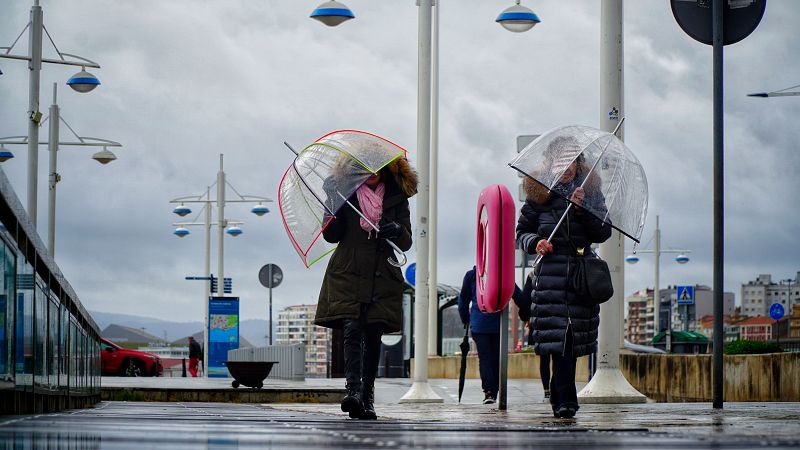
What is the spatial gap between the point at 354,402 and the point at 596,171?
259cm

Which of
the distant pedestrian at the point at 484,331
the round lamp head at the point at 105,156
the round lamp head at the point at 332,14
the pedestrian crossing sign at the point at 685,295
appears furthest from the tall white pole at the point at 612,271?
the pedestrian crossing sign at the point at 685,295

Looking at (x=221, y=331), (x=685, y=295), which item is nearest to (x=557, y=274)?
(x=221, y=331)

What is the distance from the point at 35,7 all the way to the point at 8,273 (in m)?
19.0

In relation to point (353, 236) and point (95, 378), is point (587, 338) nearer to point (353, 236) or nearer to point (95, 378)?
point (353, 236)

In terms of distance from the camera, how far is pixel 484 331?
648 inches

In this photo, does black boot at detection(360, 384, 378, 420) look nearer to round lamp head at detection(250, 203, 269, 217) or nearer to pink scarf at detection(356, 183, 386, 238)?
pink scarf at detection(356, 183, 386, 238)

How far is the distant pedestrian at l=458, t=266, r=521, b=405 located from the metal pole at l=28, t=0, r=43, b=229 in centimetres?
1039

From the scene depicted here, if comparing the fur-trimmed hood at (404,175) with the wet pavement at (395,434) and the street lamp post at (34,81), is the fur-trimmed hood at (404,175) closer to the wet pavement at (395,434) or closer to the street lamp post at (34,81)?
the wet pavement at (395,434)

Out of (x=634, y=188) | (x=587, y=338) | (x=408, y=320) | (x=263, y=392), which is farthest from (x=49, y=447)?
(x=408, y=320)

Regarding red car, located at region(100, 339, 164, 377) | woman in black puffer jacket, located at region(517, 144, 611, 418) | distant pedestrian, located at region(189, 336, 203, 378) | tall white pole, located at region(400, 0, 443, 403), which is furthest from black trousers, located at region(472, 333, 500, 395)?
distant pedestrian, located at region(189, 336, 203, 378)

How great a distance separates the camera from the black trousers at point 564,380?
10281mm

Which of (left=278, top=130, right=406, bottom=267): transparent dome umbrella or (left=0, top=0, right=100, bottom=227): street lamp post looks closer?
(left=278, top=130, right=406, bottom=267): transparent dome umbrella

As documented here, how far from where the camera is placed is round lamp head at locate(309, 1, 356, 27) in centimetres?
2359

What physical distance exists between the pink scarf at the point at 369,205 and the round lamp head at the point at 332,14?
13480 mm
